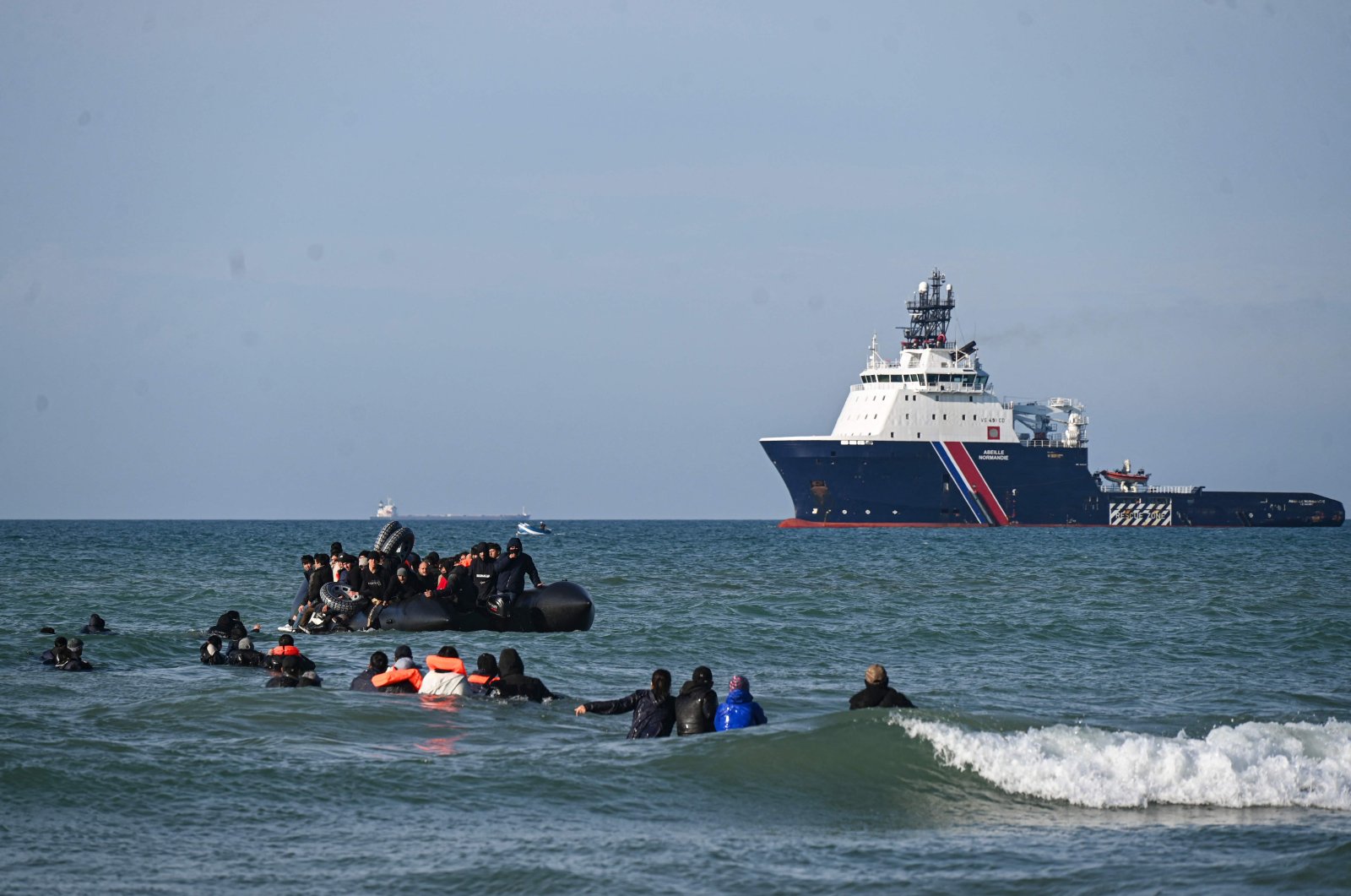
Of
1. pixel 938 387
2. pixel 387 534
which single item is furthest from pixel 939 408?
pixel 387 534

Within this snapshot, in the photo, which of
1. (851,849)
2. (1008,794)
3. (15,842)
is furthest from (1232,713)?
(15,842)

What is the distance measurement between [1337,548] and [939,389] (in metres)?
22.6

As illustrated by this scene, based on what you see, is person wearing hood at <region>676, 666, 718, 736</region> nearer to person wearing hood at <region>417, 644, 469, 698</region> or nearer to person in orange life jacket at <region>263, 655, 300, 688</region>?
person wearing hood at <region>417, 644, 469, 698</region>

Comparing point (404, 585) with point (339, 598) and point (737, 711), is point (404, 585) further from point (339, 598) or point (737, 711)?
point (737, 711)

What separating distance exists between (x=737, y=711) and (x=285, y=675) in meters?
5.59

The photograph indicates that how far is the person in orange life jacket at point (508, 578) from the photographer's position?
22.0 meters

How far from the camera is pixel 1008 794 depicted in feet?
35.3

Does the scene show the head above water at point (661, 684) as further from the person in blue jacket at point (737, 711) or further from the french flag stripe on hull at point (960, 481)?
the french flag stripe on hull at point (960, 481)

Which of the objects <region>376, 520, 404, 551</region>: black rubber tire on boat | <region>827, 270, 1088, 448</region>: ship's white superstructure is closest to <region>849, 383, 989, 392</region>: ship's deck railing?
<region>827, 270, 1088, 448</region>: ship's white superstructure

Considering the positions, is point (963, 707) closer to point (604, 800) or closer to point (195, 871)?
point (604, 800)

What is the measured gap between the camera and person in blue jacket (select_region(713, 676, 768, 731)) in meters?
12.5

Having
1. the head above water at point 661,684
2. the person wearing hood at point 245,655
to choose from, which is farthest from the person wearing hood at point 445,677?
Answer: the person wearing hood at point 245,655

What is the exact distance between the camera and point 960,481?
77312 mm

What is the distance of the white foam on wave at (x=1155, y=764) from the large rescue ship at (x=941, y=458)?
64.7m
